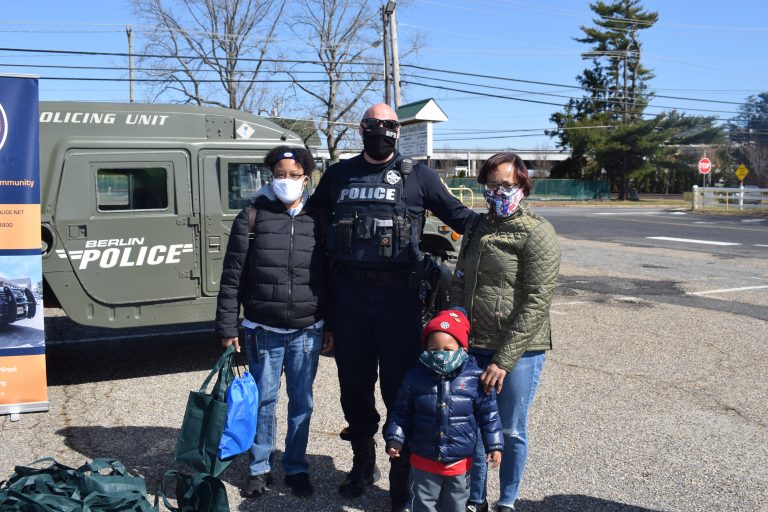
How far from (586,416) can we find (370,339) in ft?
7.64

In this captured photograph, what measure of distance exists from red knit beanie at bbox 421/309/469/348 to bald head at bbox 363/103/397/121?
3.72ft

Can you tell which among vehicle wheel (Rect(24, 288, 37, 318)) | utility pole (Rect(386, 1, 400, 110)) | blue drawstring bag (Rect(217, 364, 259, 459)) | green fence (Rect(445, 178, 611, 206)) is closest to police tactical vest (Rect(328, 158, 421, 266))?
blue drawstring bag (Rect(217, 364, 259, 459))

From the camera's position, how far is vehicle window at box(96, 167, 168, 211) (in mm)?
6309

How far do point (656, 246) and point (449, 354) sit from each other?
16.5 meters

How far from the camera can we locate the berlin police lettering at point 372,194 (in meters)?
3.77

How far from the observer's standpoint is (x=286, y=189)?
3889mm

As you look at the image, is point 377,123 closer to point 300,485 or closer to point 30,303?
point 300,485

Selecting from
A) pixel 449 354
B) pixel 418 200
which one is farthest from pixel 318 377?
pixel 449 354

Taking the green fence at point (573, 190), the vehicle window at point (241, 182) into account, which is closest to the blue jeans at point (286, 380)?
the vehicle window at point (241, 182)

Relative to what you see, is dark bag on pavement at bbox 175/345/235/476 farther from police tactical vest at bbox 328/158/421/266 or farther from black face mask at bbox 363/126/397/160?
black face mask at bbox 363/126/397/160

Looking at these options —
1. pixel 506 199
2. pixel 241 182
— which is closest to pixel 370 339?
pixel 506 199

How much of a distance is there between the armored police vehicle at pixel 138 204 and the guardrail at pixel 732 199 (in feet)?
106

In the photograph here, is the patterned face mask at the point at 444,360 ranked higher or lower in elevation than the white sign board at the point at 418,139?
lower

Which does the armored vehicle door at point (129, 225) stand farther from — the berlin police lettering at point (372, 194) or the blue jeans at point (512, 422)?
the blue jeans at point (512, 422)
